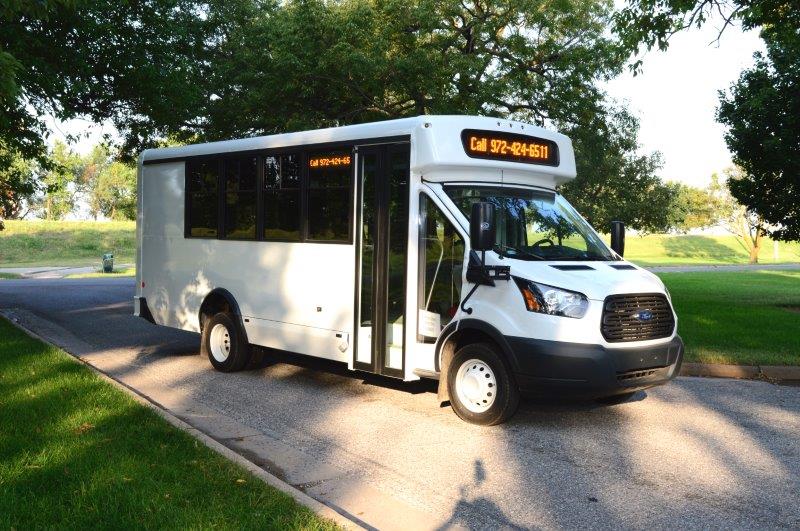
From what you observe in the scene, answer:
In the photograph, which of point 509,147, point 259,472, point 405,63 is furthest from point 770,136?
point 259,472

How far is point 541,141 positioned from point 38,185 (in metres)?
16.3

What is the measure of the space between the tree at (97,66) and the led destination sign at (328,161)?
391 cm

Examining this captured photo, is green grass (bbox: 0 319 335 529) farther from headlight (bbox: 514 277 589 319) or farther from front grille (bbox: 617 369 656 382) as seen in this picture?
front grille (bbox: 617 369 656 382)

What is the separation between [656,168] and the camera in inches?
1564

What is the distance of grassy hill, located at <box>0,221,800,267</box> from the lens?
5997 centimetres

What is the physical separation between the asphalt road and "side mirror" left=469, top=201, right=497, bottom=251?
1655mm

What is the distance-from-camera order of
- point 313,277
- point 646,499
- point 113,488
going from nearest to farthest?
point 113,488 < point 646,499 < point 313,277

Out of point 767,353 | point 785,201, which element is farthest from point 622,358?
point 785,201

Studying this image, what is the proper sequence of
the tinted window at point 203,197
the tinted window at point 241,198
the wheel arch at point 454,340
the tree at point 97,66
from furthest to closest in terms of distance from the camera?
the tree at point 97,66
the tinted window at point 203,197
the tinted window at point 241,198
the wheel arch at point 454,340

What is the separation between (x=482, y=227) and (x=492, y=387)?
1.47m

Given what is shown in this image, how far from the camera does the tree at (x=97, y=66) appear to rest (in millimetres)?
11781

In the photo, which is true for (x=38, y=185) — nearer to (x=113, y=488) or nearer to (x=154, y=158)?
(x=154, y=158)

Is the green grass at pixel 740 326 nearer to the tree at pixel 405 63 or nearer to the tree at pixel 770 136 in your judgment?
the tree at pixel 770 136

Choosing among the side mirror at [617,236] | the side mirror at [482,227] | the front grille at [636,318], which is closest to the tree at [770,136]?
the side mirror at [617,236]
